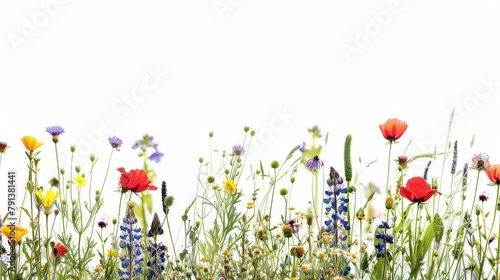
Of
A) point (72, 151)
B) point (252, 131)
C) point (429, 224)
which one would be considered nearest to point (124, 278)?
point (72, 151)

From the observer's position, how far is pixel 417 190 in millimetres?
2516

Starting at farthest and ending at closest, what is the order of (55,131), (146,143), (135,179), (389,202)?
(146,143)
(55,131)
(389,202)
(135,179)

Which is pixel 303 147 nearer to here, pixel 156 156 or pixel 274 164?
pixel 274 164

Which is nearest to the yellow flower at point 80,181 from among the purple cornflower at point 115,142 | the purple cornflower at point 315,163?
the purple cornflower at point 115,142

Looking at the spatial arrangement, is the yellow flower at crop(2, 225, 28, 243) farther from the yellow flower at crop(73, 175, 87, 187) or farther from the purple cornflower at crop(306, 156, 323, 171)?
the purple cornflower at crop(306, 156, 323, 171)

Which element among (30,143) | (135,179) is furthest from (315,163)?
(30,143)

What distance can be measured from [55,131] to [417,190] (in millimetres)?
1746

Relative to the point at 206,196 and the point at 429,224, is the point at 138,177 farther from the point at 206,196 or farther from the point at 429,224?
the point at 429,224

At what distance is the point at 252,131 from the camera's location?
3.71m

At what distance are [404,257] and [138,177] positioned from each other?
1.32 m

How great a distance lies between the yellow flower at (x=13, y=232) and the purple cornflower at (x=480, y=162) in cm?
201

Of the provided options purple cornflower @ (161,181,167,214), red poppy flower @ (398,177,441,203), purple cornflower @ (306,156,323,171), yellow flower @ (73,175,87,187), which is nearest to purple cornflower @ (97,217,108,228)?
yellow flower @ (73,175,87,187)

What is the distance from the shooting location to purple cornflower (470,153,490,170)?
3.02 meters

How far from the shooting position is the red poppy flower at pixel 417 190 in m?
2.51
